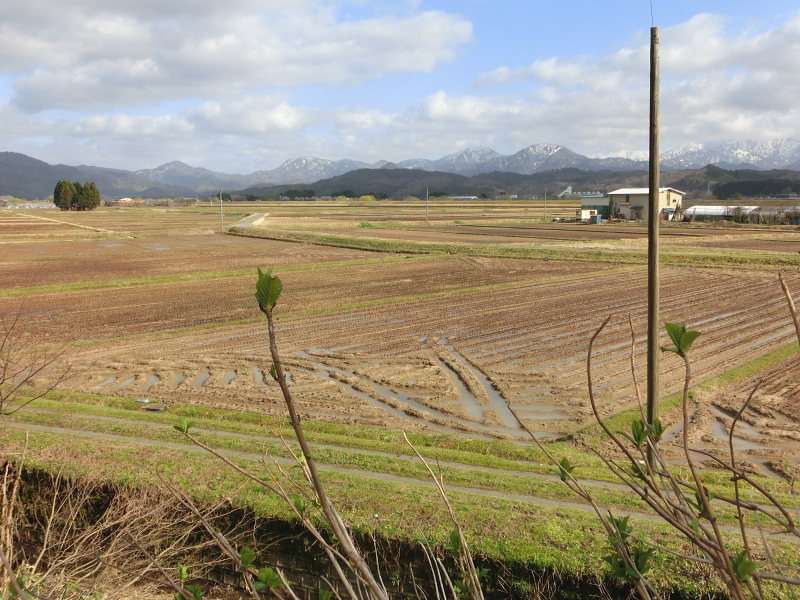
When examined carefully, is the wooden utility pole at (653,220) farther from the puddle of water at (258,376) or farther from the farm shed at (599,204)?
the farm shed at (599,204)

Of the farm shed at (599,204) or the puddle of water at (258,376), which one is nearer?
the puddle of water at (258,376)

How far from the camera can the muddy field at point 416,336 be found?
528 inches

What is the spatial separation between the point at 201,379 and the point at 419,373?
18.5 ft

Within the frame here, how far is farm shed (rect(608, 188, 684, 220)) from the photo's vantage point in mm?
74688

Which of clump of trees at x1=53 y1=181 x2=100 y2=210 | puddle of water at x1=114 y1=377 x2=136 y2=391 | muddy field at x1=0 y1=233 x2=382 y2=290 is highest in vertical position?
clump of trees at x1=53 y1=181 x2=100 y2=210

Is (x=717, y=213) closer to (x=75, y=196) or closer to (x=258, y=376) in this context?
(x=258, y=376)

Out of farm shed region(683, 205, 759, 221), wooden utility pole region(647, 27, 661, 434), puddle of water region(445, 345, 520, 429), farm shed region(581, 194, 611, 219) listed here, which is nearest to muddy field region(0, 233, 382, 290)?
puddle of water region(445, 345, 520, 429)

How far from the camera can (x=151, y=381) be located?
1534 centimetres

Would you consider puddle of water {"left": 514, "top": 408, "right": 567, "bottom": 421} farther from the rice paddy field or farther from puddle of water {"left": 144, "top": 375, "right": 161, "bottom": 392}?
puddle of water {"left": 144, "top": 375, "right": 161, "bottom": 392}

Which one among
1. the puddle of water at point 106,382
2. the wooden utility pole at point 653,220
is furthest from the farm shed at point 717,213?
the puddle of water at point 106,382

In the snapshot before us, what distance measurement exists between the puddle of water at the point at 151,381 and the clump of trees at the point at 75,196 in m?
125

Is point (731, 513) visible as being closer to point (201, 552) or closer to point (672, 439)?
point (672, 439)


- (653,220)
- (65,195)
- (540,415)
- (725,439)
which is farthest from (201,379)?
(65,195)

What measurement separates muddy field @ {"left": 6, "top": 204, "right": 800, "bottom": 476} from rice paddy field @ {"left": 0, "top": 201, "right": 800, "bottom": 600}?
0.28 ft
